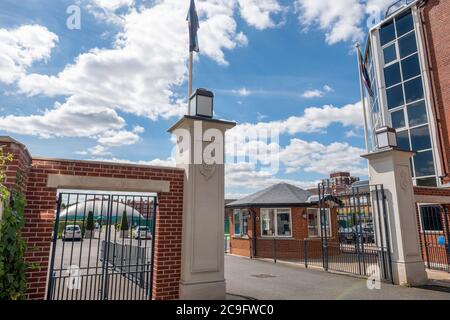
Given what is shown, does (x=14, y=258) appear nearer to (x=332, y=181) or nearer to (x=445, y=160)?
(x=332, y=181)

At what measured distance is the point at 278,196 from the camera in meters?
17.6

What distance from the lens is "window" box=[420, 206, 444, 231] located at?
12391mm

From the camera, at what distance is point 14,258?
4.46m

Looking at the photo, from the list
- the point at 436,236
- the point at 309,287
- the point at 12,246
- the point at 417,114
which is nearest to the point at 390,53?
the point at 417,114

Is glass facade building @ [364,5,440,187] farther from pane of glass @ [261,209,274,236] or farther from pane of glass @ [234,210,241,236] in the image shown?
pane of glass @ [234,210,241,236]

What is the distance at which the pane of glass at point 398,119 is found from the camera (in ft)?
51.1

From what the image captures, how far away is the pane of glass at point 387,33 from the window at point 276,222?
35.8ft

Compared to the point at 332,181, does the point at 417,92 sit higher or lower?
higher

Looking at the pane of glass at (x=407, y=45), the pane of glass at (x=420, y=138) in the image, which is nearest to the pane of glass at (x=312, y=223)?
the pane of glass at (x=420, y=138)

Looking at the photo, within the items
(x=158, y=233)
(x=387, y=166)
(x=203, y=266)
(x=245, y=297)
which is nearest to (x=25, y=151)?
(x=158, y=233)

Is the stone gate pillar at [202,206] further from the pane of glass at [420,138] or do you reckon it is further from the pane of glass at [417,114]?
the pane of glass at [417,114]

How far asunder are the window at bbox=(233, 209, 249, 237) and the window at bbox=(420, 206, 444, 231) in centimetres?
858

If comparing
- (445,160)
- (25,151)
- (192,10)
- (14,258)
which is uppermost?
(192,10)

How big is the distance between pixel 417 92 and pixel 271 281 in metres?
12.1
